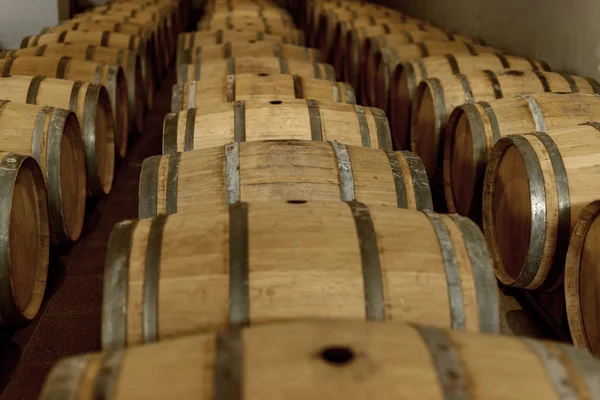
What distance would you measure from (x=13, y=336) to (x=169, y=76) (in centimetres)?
695

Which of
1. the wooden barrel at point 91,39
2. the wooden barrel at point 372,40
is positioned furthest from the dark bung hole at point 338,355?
the wooden barrel at point 91,39

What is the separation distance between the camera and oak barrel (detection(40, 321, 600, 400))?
4.78ft

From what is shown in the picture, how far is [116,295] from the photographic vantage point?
1962 millimetres

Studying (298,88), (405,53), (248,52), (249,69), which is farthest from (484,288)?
(405,53)

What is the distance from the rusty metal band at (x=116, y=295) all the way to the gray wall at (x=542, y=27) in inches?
152

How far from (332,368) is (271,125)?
209 centimetres

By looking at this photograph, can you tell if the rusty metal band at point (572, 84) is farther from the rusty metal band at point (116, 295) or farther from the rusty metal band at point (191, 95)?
the rusty metal band at point (116, 295)

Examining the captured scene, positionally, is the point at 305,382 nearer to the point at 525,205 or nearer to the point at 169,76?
the point at 525,205

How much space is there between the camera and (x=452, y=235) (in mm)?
2164

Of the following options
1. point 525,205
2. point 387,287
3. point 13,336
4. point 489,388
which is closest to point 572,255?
point 525,205

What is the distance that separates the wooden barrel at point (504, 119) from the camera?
364 cm

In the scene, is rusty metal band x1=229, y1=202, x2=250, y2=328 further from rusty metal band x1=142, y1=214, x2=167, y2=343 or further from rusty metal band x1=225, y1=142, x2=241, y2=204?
rusty metal band x1=225, y1=142, x2=241, y2=204

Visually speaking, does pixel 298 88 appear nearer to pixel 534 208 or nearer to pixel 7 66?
pixel 534 208

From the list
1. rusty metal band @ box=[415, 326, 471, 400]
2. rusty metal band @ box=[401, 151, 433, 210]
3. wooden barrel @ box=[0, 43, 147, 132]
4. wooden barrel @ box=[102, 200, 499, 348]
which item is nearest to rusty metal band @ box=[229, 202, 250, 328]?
wooden barrel @ box=[102, 200, 499, 348]
